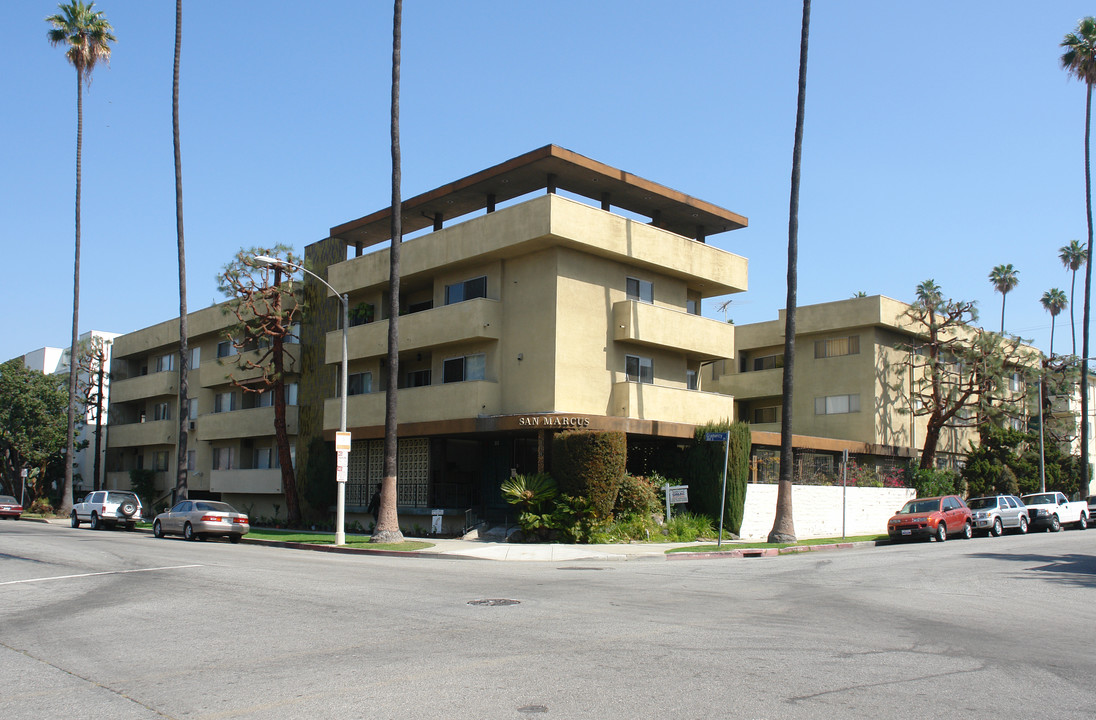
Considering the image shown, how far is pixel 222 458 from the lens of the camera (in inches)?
1881

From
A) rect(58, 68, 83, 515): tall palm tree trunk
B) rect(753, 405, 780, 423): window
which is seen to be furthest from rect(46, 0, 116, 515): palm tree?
rect(753, 405, 780, 423): window

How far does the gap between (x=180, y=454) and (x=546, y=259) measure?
20629mm

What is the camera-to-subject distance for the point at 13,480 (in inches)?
2277

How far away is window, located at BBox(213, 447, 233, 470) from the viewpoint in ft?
155

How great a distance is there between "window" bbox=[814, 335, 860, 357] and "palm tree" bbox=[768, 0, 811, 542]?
15291mm

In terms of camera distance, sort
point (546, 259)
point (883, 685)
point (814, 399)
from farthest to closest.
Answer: point (814, 399)
point (546, 259)
point (883, 685)

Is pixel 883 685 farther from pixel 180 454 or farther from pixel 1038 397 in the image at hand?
pixel 1038 397

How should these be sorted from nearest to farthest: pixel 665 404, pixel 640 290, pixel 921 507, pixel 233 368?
pixel 921 507
pixel 665 404
pixel 640 290
pixel 233 368

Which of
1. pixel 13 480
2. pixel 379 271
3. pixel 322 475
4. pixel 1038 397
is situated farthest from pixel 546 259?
pixel 13 480

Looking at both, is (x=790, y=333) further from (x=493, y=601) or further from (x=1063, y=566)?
(x=493, y=601)

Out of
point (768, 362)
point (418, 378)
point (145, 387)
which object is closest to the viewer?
point (418, 378)

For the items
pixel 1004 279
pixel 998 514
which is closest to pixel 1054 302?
pixel 1004 279

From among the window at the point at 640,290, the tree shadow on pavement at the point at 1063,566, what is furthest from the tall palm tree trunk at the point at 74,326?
the tree shadow on pavement at the point at 1063,566

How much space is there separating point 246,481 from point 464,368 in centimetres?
1700
